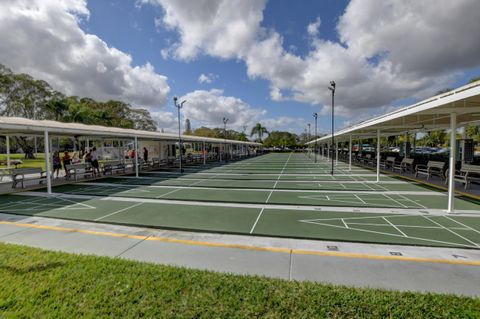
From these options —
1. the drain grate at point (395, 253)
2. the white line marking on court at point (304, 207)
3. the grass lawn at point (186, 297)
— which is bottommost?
the white line marking on court at point (304, 207)

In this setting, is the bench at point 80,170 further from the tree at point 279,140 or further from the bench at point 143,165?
the tree at point 279,140

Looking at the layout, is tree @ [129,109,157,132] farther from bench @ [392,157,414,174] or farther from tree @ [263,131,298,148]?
bench @ [392,157,414,174]

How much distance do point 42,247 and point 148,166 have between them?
55.4ft

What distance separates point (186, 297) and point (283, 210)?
5005 millimetres

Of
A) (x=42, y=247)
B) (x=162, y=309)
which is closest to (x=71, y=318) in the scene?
(x=162, y=309)

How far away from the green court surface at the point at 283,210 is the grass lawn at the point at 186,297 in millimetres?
2215

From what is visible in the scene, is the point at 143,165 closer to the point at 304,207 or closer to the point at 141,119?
the point at 304,207

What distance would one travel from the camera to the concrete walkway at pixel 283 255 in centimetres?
357

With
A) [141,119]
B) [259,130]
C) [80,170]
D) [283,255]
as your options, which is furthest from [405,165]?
[259,130]

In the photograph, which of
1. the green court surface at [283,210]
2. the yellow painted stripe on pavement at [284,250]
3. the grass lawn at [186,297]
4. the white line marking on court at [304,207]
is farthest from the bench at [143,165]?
the grass lawn at [186,297]

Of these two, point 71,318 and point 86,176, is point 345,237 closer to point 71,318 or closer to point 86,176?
point 71,318

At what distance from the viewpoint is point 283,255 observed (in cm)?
440

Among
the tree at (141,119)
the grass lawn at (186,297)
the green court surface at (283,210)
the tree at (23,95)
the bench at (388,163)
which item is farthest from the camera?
the tree at (141,119)

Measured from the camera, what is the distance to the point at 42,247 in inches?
189
